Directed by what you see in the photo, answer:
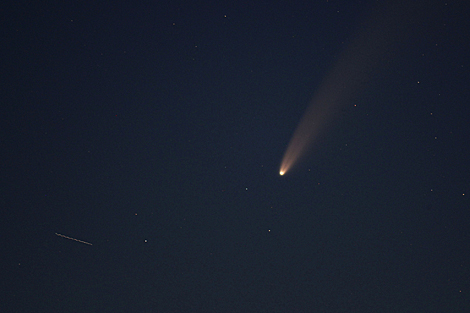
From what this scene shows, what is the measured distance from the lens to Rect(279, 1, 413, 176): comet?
1.29m

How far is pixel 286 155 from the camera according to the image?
4.25 feet

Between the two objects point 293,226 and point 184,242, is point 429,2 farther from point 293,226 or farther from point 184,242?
point 184,242

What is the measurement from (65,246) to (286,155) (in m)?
0.95

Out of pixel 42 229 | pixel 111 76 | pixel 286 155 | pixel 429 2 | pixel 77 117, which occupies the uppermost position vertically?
pixel 429 2

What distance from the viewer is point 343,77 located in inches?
50.9

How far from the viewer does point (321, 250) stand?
1.29 m

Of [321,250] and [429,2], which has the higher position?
[429,2]

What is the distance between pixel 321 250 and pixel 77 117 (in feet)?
3.63

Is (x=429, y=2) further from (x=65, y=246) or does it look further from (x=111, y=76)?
(x=65, y=246)

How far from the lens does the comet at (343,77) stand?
4.23ft

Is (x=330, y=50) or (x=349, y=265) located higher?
(x=330, y=50)

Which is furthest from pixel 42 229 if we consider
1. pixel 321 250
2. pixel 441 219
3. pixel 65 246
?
pixel 441 219

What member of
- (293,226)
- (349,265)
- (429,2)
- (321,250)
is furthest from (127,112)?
(429,2)

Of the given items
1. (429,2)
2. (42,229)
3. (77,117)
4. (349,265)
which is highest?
(429,2)
